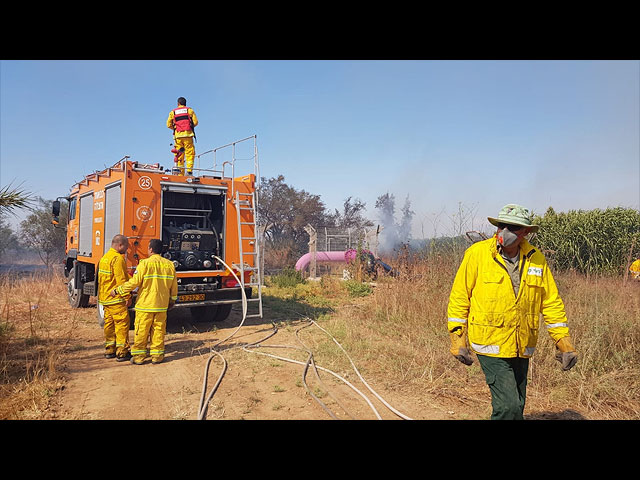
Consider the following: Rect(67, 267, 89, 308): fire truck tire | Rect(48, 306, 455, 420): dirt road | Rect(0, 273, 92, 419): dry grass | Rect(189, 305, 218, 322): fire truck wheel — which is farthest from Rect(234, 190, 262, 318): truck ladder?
Rect(67, 267, 89, 308): fire truck tire

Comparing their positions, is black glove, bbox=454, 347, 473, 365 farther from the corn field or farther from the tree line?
the corn field

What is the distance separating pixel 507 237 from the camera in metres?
3.06

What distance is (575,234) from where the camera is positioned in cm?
1266

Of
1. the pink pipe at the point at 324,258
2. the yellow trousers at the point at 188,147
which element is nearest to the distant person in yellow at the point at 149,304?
the yellow trousers at the point at 188,147

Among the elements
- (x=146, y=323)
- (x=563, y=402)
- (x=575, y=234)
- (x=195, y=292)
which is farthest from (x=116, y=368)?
(x=575, y=234)

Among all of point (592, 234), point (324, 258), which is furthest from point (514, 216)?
point (324, 258)

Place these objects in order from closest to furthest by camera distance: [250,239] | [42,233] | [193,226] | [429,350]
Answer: [429,350] → [250,239] → [193,226] → [42,233]

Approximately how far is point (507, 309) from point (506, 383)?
1.69 feet

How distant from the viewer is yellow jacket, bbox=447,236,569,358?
9.83 feet

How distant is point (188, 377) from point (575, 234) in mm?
12018

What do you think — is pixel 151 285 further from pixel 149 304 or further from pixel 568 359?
pixel 568 359

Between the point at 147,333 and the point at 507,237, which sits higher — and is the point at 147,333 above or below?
below

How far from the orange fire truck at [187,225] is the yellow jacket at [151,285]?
1.29 m

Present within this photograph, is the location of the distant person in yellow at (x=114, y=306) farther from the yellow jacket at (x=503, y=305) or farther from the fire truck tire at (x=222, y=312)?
the yellow jacket at (x=503, y=305)
